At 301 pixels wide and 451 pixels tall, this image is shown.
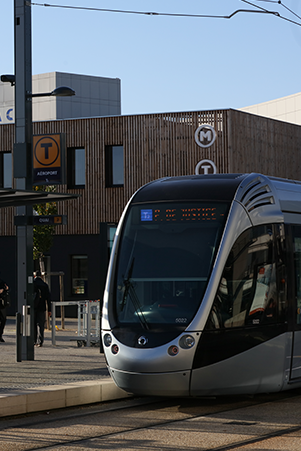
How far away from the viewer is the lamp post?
48.5 feet

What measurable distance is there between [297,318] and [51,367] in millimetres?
4758

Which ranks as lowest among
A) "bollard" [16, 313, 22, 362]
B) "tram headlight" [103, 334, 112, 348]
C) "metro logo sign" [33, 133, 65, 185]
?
"bollard" [16, 313, 22, 362]

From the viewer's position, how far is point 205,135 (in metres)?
28.6

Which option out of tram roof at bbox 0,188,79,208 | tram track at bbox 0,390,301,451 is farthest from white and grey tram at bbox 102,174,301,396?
tram roof at bbox 0,188,79,208

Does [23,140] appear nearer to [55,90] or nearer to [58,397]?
[55,90]

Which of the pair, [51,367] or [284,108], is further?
[284,108]

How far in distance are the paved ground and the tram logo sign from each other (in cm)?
1181

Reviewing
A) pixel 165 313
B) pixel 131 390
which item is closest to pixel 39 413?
pixel 131 390

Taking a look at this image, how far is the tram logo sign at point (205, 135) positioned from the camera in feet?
93.5

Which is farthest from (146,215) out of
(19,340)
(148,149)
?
(148,149)

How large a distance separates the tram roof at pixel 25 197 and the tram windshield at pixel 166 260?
5.12 feet

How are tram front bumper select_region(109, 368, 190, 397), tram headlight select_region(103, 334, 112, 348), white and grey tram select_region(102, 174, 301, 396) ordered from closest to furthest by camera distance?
tram front bumper select_region(109, 368, 190, 397), white and grey tram select_region(102, 174, 301, 396), tram headlight select_region(103, 334, 112, 348)

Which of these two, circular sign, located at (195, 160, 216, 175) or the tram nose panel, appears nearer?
the tram nose panel

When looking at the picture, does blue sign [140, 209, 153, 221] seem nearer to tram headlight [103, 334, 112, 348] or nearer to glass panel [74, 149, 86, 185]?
tram headlight [103, 334, 112, 348]
